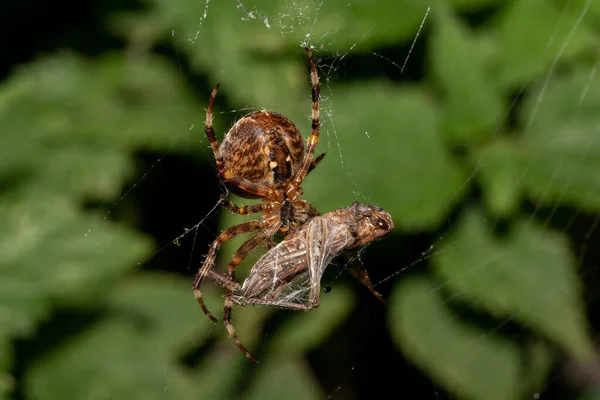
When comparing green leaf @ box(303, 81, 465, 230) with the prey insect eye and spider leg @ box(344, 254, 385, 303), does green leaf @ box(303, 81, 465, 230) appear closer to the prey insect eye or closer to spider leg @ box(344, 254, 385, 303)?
spider leg @ box(344, 254, 385, 303)

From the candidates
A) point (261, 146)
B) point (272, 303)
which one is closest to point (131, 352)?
point (272, 303)

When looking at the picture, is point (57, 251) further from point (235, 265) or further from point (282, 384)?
point (282, 384)

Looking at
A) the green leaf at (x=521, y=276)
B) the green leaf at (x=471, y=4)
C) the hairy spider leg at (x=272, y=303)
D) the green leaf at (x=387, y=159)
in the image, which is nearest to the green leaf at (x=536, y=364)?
the green leaf at (x=521, y=276)

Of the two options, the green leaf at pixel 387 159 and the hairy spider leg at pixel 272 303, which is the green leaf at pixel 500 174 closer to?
the green leaf at pixel 387 159

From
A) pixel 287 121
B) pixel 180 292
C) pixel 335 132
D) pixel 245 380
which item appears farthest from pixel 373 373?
pixel 287 121

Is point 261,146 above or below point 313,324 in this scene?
above

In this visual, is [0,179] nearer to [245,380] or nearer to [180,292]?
[180,292]
